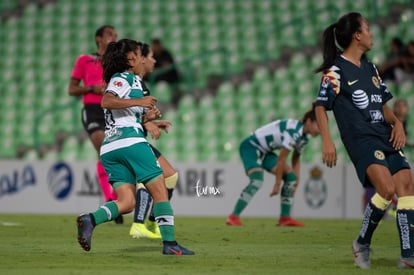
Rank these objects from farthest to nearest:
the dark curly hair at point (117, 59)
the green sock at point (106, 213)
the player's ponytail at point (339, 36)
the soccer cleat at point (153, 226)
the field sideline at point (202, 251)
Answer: the soccer cleat at point (153, 226) < the dark curly hair at point (117, 59) < the green sock at point (106, 213) < the player's ponytail at point (339, 36) < the field sideline at point (202, 251)

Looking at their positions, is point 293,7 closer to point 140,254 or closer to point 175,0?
point 175,0

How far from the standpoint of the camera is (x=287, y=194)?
42.7ft

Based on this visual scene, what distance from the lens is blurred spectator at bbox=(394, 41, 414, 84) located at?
1827cm

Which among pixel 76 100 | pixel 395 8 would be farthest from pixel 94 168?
pixel 395 8

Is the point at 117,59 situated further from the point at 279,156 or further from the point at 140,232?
the point at 279,156

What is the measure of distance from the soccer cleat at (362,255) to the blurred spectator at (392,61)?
11.3 m

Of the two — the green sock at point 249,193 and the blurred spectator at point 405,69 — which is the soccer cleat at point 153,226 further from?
the blurred spectator at point 405,69

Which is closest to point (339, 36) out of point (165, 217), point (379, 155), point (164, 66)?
point (379, 155)

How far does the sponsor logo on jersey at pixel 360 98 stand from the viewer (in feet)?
24.3

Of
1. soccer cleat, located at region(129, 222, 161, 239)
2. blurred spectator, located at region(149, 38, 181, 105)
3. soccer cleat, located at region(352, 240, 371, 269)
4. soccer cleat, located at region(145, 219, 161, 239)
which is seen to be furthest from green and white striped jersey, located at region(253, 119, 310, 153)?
blurred spectator, located at region(149, 38, 181, 105)

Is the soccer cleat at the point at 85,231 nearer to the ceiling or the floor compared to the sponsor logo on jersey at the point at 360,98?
nearer to the floor

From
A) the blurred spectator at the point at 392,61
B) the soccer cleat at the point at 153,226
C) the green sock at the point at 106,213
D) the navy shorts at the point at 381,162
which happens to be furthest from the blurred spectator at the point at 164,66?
the navy shorts at the point at 381,162

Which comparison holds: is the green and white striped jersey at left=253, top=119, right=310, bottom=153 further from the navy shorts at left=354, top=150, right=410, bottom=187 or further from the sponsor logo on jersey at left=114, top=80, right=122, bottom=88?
the navy shorts at left=354, top=150, right=410, bottom=187

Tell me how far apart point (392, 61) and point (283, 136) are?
6.35 meters
